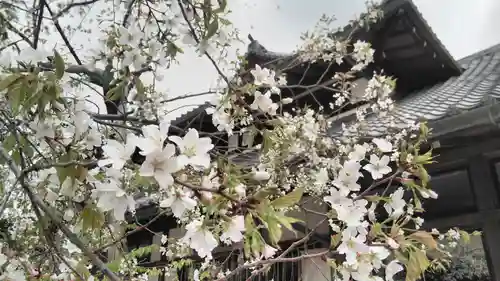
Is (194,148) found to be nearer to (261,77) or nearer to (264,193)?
(264,193)

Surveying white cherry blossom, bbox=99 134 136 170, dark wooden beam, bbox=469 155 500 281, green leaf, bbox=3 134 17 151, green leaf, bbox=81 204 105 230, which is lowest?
dark wooden beam, bbox=469 155 500 281

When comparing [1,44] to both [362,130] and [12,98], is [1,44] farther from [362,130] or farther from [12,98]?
[362,130]

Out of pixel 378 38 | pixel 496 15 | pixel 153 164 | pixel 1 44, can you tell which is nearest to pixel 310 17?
pixel 378 38

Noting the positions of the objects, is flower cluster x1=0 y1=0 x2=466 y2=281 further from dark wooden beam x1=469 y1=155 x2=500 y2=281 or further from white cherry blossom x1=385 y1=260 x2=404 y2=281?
dark wooden beam x1=469 y1=155 x2=500 y2=281

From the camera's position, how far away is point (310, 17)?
473cm

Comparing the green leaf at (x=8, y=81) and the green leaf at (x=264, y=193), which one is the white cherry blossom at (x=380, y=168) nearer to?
the green leaf at (x=264, y=193)

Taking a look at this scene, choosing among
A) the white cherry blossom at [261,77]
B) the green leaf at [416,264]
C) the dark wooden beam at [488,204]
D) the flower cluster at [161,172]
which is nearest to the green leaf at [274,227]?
the flower cluster at [161,172]

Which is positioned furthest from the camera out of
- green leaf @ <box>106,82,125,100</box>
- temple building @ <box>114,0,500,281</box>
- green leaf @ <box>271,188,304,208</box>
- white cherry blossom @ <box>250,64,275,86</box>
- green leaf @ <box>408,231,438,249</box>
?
temple building @ <box>114,0,500,281</box>

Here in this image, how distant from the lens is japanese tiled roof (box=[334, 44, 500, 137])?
3.48m

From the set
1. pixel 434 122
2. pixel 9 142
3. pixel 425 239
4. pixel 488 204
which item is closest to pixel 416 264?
pixel 425 239

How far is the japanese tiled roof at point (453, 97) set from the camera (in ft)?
11.4

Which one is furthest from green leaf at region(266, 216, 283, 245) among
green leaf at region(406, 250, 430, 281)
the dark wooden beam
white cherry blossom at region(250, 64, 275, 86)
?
the dark wooden beam

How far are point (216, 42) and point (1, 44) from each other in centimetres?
131

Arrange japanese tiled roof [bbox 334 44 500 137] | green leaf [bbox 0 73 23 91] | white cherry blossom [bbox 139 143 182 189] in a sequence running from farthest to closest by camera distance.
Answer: japanese tiled roof [bbox 334 44 500 137] < green leaf [bbox 0 73 23 91] < white cherry blossom [bbox 139 143 182 189]
